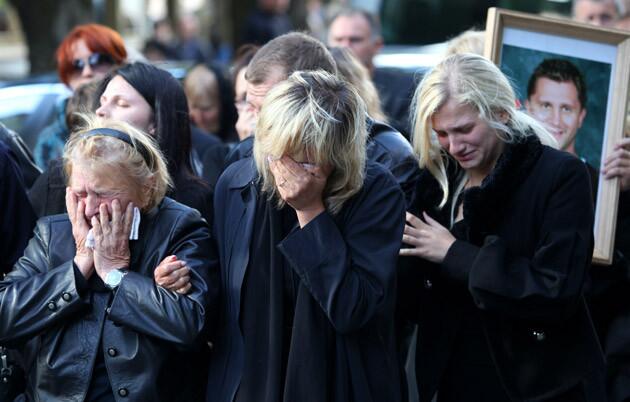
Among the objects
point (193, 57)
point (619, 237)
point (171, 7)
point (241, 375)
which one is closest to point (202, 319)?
point (241, 375)

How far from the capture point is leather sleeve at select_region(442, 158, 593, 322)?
352cm

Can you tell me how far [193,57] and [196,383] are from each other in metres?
16.2

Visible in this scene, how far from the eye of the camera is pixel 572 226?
357 centimetres

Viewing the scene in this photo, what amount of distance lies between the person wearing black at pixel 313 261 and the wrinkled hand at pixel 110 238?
37 centimetres

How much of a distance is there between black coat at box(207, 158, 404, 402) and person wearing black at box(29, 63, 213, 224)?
2.19 ft

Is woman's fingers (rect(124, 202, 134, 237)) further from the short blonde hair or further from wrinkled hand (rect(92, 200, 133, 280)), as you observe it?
the short blonde hair

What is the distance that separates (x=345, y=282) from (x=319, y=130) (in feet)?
1.52

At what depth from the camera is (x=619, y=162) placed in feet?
13.7

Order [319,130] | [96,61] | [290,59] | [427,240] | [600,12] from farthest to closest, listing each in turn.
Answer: [600,12] < [96,61] < [290,59] < [427,240] < [319,130]

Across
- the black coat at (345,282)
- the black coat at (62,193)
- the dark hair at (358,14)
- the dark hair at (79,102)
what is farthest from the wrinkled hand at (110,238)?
the dark hair at (358,14)

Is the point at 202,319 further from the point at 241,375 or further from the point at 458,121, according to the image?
the point at 458,121

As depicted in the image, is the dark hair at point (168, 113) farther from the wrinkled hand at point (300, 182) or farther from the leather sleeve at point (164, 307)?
the wrinkled hand at point (300, 182)

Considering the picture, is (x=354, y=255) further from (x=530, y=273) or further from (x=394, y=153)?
(x=394, y=153)

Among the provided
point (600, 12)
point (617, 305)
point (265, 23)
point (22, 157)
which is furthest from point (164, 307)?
point (265, 23)
